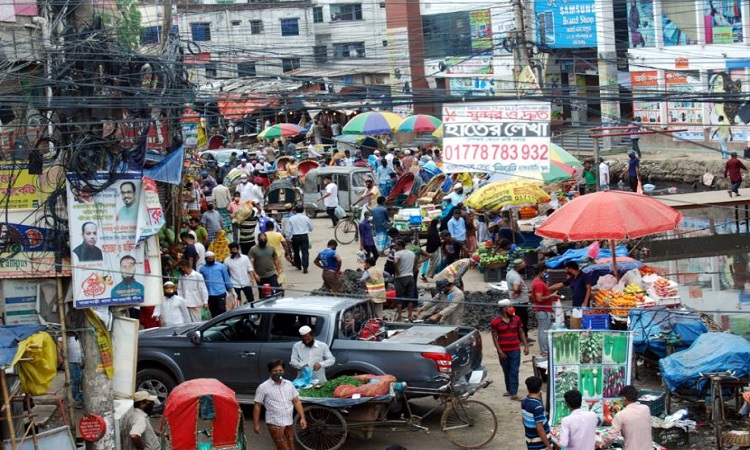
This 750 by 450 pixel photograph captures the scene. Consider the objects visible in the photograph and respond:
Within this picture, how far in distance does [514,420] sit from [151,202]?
5.05 metres

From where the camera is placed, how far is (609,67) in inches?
1658

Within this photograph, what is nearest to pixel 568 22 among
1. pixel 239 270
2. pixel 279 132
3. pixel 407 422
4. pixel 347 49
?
pixel 279 132

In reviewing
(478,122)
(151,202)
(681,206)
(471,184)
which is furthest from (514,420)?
(471,184)

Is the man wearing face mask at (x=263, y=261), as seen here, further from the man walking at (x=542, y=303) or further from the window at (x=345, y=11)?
the window at (x=345, y=11)

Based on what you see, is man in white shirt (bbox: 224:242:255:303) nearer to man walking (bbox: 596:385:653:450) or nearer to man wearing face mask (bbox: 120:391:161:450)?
man wearing face mask (bbox: 120:391:161:450)

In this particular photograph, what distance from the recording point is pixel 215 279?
17031 millimetres

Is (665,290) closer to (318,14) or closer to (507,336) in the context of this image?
(507,336)

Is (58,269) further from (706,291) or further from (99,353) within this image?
(706,291)

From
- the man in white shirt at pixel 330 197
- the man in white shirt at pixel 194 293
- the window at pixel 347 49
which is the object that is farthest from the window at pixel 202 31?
the man in white shirt at pixel 194 293

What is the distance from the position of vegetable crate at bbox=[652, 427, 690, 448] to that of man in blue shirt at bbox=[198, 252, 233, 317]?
767cm

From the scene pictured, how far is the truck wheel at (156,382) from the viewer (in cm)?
1384

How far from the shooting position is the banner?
1468cm

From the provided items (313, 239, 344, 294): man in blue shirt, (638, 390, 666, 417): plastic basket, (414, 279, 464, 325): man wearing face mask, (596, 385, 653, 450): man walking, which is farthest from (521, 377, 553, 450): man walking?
(313, 239, 344, 294): man in blue shirt

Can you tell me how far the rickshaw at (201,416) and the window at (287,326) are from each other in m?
1.97
